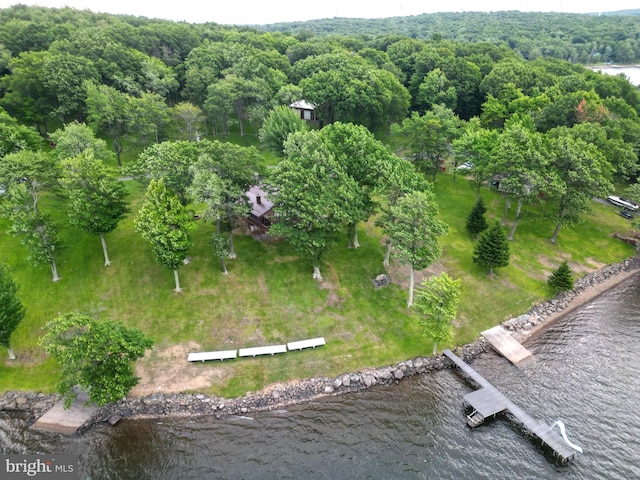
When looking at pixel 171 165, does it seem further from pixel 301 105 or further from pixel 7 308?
pixel 301 105

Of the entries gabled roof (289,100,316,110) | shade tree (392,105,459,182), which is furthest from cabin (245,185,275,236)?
gabled roof (289,100,316,110)

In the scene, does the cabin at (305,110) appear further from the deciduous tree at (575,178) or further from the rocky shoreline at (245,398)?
the rocky shoreline at (245,398)

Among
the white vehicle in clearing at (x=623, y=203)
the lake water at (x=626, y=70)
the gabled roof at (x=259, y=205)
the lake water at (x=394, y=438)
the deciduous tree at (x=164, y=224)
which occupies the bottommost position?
the lake water at (x=394, y=438)

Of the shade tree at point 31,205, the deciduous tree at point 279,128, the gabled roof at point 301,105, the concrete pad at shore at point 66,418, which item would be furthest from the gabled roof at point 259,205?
the gabled roof at point 301,105

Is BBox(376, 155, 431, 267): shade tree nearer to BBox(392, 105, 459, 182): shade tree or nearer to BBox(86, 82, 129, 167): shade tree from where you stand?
BBox(392, 105, 459, 182): shade tree

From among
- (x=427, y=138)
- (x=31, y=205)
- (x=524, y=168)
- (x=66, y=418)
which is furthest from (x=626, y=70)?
(x=66, y=418)

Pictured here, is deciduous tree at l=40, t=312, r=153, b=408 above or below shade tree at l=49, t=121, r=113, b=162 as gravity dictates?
below
